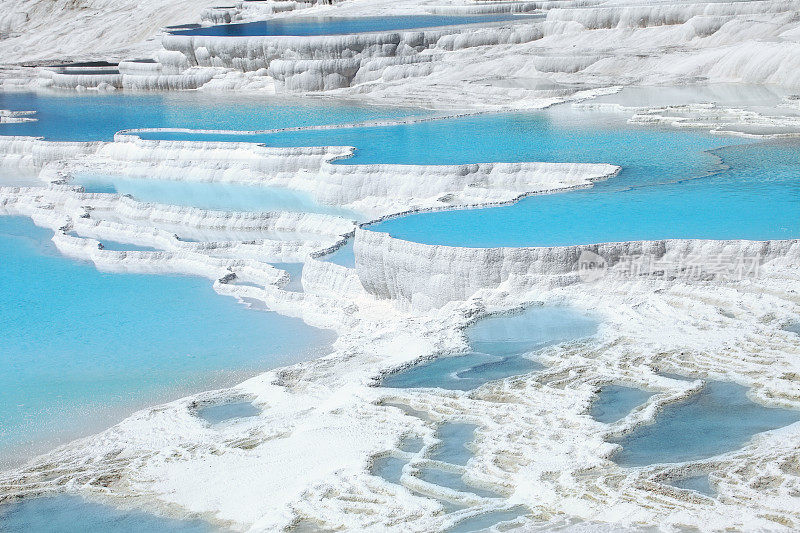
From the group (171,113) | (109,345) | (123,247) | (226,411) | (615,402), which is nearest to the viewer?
(615,402)

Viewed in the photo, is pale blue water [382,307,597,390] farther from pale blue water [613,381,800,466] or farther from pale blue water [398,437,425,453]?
pale blue water [613,381,800,466]

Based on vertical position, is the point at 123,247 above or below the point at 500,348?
below

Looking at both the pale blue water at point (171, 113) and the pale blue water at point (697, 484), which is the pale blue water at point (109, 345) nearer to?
the pale blue water at point (697, 484)

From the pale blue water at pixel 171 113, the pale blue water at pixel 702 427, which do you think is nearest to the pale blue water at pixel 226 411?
the pale blue water at pixel 702 427

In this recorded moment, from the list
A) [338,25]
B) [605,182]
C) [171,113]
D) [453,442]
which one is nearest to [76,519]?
[453,442]

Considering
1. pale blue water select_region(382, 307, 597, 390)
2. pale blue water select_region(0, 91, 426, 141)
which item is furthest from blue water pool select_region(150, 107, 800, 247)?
pale blue water select_region(0, 91, 426, 141)

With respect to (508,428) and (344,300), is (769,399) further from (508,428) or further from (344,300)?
(344,300)

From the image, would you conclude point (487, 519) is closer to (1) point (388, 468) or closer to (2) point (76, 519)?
(1) point (388, 468)
